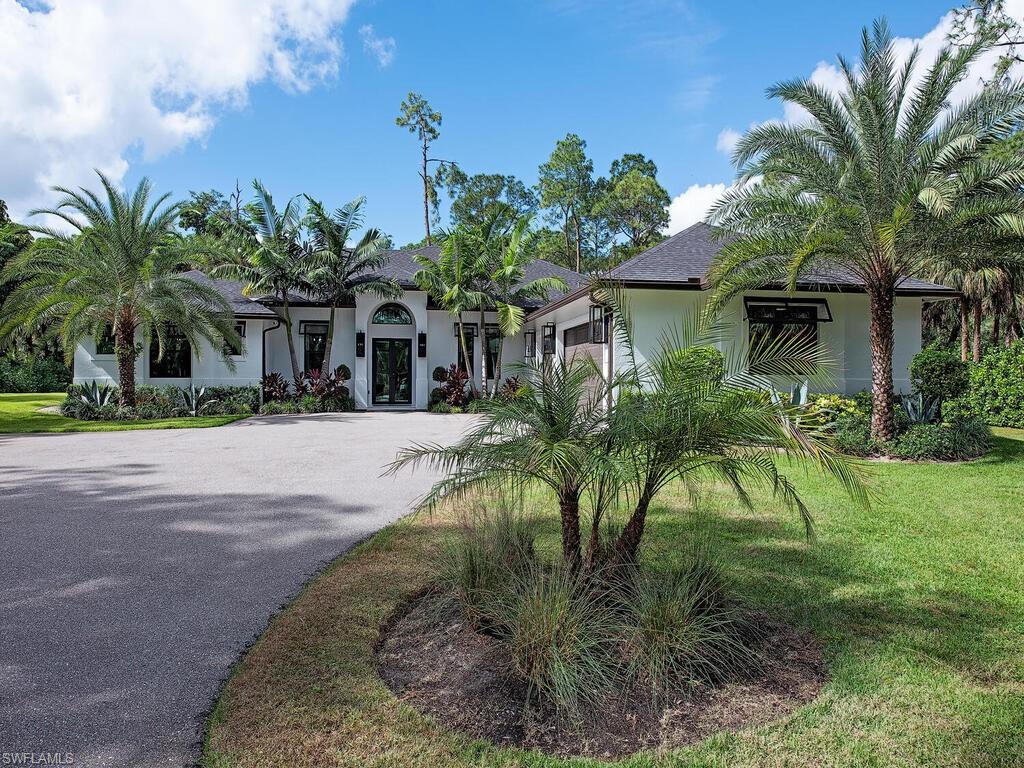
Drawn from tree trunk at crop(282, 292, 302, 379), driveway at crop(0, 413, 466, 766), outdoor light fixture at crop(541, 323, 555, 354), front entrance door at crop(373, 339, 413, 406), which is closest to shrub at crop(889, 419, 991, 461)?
driveway at crop(0, 413, 466, 766)

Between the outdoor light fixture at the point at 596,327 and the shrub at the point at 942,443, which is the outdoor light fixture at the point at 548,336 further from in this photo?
the shrub at the point at 942,443

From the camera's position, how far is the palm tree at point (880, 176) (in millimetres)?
10117

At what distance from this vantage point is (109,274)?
1688 centimetres

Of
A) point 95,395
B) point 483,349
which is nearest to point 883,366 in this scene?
point 483,349

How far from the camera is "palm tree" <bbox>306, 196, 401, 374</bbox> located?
21.0 metres

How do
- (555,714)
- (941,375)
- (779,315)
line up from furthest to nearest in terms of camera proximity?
(779,315), (941,375), (555,714)

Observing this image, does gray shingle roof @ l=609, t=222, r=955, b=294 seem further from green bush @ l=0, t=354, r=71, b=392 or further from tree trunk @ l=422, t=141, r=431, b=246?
green bush @ l=0, t=354, r=71, b=392

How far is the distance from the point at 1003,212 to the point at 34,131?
85.2 feet

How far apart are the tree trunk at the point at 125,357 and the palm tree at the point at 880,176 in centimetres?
1599

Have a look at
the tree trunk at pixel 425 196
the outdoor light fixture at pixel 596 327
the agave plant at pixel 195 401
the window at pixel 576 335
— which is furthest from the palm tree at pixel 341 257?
the tree trunk at pixel 425 196

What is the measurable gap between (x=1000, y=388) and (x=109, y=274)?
83.1 ft

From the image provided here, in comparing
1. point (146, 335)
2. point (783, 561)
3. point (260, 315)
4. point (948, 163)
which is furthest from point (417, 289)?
point (783, 561)

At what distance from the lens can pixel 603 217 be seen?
3812cm

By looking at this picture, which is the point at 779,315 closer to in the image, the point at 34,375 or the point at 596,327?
the point at 596,327
